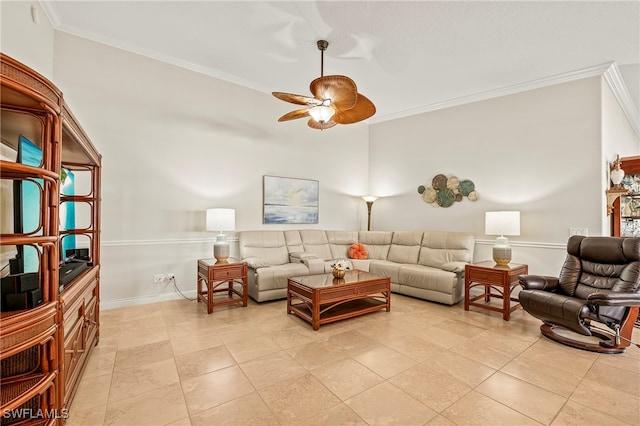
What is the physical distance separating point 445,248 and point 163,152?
4305 mm

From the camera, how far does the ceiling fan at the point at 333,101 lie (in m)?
2.60

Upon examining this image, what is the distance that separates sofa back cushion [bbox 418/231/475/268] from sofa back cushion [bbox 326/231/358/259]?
1.27 m

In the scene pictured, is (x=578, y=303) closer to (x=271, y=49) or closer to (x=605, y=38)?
(x=605, y=38)

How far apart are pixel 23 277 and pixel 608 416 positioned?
3263 millimetres

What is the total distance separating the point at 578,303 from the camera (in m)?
2.71

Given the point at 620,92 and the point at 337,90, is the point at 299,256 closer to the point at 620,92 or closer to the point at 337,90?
the point at 337,90

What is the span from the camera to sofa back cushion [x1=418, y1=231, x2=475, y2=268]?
177 inches

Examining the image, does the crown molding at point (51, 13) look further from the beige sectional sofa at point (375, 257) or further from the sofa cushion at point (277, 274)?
the sofa cushion at point (277, 274)

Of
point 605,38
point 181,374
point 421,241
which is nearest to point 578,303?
point 421,241

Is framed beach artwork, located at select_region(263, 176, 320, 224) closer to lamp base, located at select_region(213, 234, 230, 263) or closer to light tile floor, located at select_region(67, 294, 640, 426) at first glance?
lamp base, located at select_region(213, 234, 230, 263)

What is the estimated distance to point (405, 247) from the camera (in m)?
5.14

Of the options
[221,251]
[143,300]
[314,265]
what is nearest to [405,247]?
[314,265]

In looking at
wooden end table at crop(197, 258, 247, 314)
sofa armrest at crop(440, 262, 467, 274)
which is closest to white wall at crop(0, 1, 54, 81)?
wooden end table at crop(197, 258, 247, 314)

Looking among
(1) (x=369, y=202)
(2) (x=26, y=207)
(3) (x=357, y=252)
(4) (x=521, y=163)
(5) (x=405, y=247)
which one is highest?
(4) (x=521, y=163)
